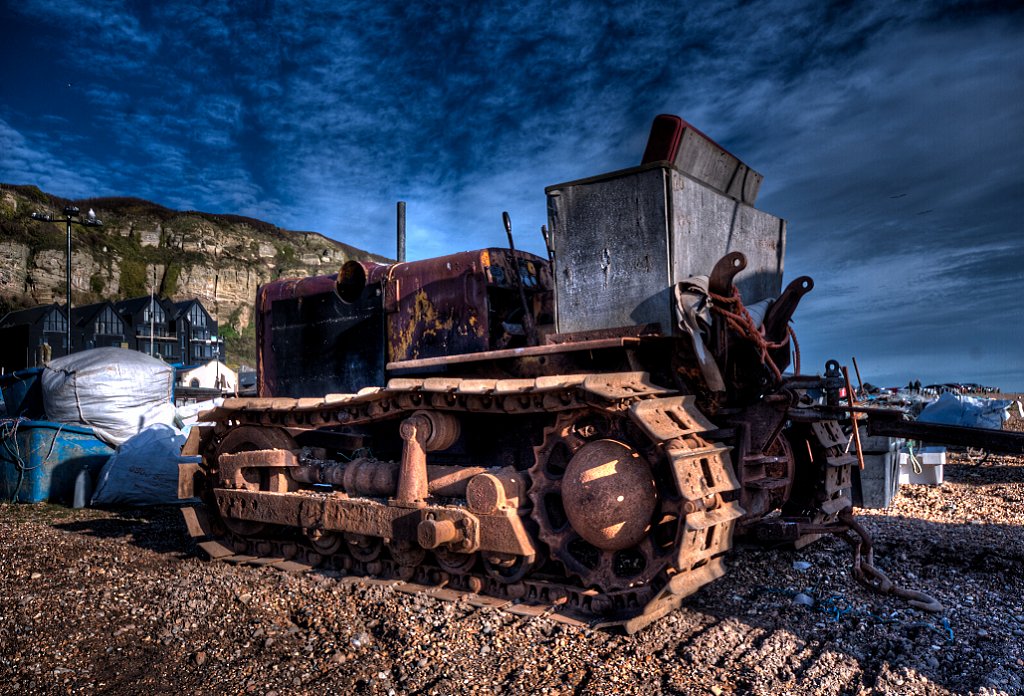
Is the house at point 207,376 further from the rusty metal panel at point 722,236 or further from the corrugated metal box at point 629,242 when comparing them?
the corrugated metal box at point 629,242

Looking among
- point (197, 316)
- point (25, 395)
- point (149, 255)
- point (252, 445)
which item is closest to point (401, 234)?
point (252, 445)

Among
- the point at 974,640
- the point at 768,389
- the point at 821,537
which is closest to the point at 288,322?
the point at 768,389

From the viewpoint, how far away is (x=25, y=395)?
1174cm

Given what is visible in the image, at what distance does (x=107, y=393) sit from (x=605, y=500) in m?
9.73

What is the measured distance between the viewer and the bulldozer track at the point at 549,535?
3.82 metres

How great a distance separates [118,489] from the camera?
946cm

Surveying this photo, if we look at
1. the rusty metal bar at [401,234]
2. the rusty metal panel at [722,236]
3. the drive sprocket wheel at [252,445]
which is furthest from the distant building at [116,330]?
the rusty metal panel at [722,236]

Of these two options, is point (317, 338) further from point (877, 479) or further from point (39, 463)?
point (877, 479)

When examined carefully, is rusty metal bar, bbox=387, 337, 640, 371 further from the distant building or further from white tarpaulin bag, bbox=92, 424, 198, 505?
the distant building

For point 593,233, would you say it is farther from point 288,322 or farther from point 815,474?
point 288,322

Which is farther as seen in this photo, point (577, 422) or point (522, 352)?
point (522, 352)

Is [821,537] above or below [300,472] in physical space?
below

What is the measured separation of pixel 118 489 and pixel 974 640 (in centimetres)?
1001

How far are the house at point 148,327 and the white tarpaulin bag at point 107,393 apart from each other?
48.5 m
